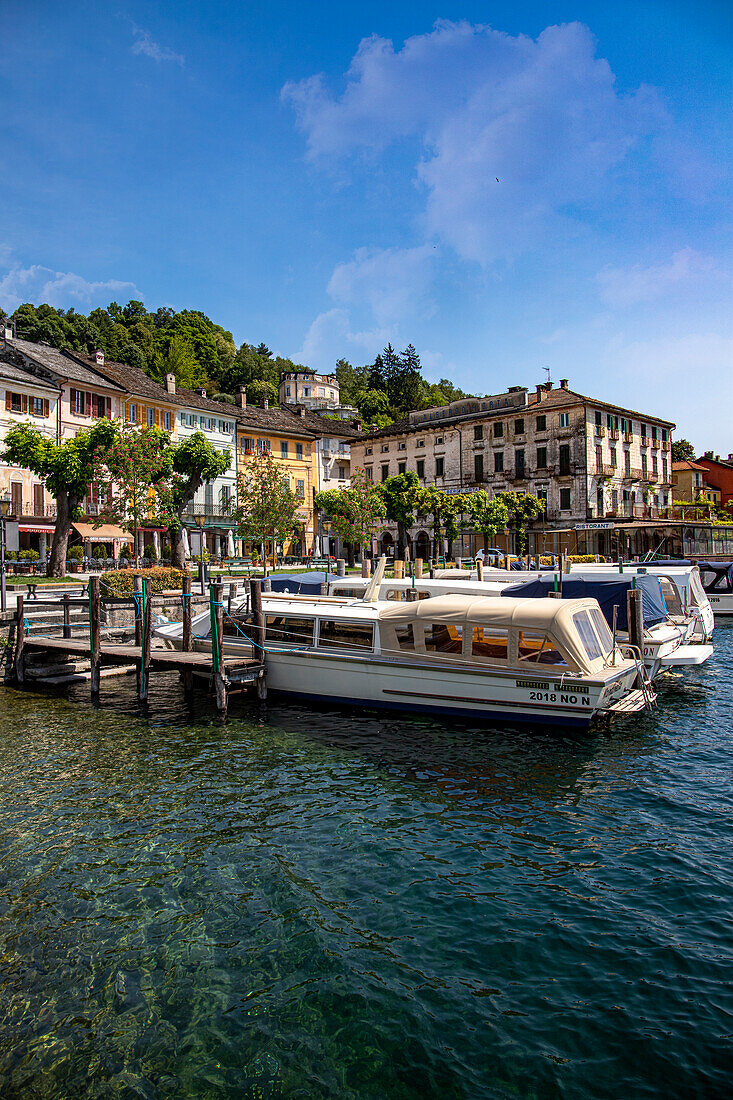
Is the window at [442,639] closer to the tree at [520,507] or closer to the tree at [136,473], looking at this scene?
the tree at [136,473]

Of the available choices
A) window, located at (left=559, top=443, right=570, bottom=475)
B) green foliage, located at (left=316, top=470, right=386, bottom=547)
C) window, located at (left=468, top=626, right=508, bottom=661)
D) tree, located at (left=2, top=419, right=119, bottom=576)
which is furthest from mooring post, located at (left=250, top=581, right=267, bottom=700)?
window, located at (left=559, top=443, right=570, bottom=475)

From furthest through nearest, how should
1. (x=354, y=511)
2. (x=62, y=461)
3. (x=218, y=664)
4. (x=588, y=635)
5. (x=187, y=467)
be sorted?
(x=354, y=511) → (x=187, y=467) → (x=62, y=461) → (x=218, y=664) → (x=588, y=635)

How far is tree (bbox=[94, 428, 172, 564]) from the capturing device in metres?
38.5

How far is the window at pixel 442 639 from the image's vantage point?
16.9 meters

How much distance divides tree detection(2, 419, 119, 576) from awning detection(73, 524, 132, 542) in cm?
1082

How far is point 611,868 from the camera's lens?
370 inches

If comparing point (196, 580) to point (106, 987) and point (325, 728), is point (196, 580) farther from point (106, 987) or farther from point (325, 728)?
point (106, 987)

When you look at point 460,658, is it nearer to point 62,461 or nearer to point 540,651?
point 540,651

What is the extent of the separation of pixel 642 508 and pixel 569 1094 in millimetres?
67186

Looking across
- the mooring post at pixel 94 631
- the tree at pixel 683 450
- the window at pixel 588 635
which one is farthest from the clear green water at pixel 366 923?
the tree at pixel 683 450

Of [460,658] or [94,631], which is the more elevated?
[94,631]

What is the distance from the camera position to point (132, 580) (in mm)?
29750

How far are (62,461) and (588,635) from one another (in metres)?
31.3

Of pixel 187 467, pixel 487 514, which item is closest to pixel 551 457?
pixel 487 514
